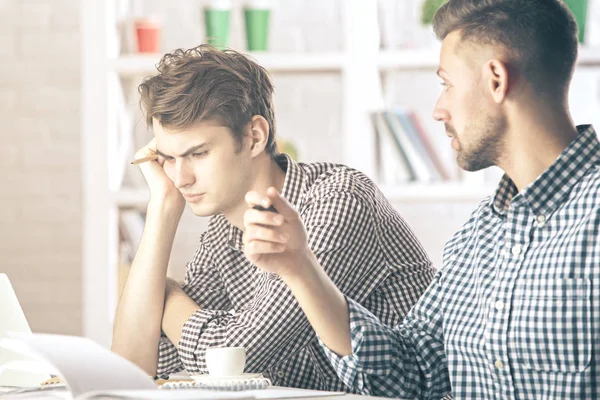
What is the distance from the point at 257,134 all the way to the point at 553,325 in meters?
0.90

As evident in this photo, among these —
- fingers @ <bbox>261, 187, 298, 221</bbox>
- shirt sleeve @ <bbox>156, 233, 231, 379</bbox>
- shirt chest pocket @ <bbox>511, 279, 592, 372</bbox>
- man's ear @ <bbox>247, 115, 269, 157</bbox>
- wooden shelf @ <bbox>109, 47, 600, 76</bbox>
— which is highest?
wooden shelf @ <bbox>109, 47, 600, 76</bbox>

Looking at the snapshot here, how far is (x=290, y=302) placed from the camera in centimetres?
167

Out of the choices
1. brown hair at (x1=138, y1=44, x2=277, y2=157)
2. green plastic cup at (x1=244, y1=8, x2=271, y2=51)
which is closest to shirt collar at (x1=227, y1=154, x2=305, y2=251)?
brown hair at (x1=138, y1=44, x2=277, y2=157)

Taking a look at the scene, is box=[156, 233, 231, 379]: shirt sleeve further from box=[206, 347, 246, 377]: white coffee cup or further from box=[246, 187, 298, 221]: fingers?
box=[246, 187, 298, 221]: fingers

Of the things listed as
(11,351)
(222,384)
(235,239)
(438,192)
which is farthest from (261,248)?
(438,192)

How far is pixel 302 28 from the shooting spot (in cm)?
333

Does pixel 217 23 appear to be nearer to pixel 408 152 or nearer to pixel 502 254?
pixel 408 152

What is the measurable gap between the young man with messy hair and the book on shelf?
2.81 feet

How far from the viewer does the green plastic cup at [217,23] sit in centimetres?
298

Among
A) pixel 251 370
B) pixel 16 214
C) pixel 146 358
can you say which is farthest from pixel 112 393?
pixel 16 214

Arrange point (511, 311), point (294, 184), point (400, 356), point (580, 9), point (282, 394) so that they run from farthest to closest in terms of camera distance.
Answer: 1. point (580, 9)
2. point (294, 184)
3. point (400, 356)
4. point (511, 311)
5. point (282, 394)

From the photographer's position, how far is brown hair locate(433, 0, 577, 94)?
55.2 inches

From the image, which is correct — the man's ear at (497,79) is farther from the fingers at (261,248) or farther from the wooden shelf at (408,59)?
the wooden shelf at (408,59)

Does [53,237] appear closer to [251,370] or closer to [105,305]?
[105,305]
